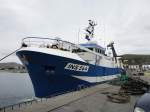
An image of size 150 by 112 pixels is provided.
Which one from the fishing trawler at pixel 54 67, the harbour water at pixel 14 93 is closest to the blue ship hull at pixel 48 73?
the fishing trawler at pixel 54 67

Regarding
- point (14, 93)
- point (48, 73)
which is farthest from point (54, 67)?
point (14, 93)

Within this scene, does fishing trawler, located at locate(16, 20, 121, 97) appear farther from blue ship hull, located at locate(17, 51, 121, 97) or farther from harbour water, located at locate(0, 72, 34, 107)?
harbour water, located at locate(0, 72, 34, 107)

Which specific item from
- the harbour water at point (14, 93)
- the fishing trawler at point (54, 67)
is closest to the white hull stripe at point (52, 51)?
the fishing trawler at point (54, 67)

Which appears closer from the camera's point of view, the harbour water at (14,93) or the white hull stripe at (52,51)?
the white hull stripe at (52,51)

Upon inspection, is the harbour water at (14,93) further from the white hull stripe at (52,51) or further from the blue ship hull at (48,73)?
the white hull stripe at (52,51)

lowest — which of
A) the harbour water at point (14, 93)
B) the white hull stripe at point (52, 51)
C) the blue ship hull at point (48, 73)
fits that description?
the harbour water at point (14, 93)

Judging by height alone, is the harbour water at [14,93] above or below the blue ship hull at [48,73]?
below

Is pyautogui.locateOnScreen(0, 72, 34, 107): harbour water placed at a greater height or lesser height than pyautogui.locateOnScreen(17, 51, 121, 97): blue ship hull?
lesser

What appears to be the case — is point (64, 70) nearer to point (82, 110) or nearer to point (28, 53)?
point (28, 53)

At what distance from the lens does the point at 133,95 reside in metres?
14.7

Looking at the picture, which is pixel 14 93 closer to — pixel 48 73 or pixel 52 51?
pixel 48 73

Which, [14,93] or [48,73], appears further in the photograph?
[14,93]

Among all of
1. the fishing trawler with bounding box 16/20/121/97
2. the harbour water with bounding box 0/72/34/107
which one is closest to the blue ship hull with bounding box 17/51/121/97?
the fishing trawler with bounding box 16/20/121/97

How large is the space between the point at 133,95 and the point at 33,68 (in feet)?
28.7
